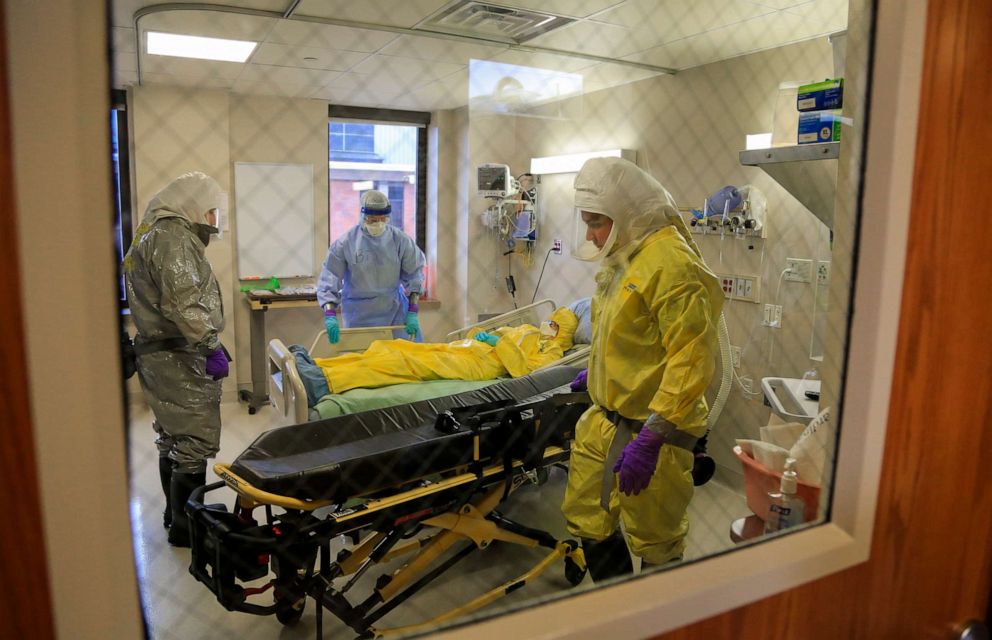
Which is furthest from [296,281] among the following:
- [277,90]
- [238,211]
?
[277,90]

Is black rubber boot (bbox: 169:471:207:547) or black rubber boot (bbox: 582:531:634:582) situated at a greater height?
black rubber boot (bbox: 582:531:634:582)

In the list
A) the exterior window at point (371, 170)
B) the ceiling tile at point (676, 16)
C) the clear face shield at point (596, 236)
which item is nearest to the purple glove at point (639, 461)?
the clear face shield at point (596, 236)

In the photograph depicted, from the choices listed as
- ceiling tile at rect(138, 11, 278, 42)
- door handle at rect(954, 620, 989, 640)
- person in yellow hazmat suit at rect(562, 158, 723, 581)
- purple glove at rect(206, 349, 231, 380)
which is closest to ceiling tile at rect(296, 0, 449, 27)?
ceiling tile at rect(138, 11, 278, 42)

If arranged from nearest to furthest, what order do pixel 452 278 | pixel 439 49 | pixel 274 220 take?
1. pixel 439 49
2. pixel 274 220
3. pixel 452 278

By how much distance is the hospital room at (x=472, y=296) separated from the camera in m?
1.51

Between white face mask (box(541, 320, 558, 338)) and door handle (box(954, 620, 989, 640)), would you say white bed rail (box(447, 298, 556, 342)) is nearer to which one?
white face mask (box(541, 320, 558, 338))

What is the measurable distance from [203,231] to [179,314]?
0.34 m

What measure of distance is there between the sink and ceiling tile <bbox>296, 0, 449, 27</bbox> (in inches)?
69.1

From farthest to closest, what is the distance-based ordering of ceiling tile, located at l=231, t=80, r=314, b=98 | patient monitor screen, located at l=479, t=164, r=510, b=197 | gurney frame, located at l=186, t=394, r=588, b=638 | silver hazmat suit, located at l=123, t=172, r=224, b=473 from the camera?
1. patient monitor screen, located at l=479, t=164, r=510, b=197
2. ceiling tile, located at l=231, t=80, r=314, b=98
3. silver hazmat suit, located at l=123, t=172, r=224, b=473
4. gurney frame, located at l=186, t=394, r=588, b=638

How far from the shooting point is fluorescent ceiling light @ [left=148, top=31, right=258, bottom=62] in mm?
2654

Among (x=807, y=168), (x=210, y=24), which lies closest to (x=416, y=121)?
(x=210, y=24)

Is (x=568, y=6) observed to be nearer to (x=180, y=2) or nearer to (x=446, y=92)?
(x=180, y=2)

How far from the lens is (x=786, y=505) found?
1173 millimetres

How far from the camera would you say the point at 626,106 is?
11.3 feet
